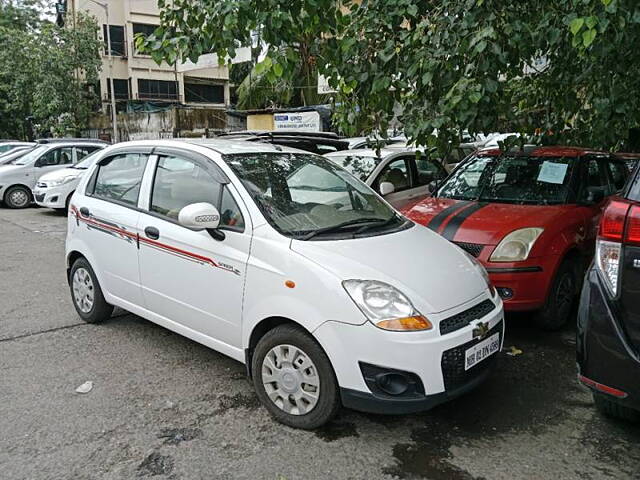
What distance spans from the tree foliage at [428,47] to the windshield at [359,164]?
1.13m

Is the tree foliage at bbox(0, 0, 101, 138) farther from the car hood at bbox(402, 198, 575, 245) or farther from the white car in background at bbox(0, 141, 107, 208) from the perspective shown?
the car hood at bbox(402, 198, 575, 245)

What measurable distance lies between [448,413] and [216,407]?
1.51 meters

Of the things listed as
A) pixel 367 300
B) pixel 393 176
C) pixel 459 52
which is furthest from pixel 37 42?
pixel 367 300

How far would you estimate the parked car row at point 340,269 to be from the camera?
2.93m

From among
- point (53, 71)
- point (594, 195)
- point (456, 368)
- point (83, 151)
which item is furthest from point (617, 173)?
point (53, 71)

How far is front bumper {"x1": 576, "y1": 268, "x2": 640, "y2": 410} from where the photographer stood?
2.67 m

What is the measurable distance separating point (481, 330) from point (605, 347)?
2.23 feet

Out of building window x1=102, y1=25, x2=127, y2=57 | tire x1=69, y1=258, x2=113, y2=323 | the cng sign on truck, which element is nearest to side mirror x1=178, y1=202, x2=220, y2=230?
tire x1=69, y1=258, x2=113, y2=323

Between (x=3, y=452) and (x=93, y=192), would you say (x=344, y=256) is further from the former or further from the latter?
(x=93, y=192)

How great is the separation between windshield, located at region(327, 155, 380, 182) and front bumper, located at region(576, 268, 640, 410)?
14.9 feet

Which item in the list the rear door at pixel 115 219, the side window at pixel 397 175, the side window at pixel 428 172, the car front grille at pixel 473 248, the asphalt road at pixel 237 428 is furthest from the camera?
the side window at pixel 428 172

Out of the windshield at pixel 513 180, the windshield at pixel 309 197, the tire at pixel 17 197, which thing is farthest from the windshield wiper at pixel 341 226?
the tire at pixel 17 197

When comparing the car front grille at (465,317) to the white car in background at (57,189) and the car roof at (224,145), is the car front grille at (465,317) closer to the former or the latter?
the car roof at (224,145)

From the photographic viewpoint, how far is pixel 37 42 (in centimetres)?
2408
